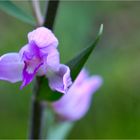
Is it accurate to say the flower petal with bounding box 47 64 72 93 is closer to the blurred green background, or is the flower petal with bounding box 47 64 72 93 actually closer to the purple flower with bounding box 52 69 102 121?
the purple flower with bounding box 52 69 102 121

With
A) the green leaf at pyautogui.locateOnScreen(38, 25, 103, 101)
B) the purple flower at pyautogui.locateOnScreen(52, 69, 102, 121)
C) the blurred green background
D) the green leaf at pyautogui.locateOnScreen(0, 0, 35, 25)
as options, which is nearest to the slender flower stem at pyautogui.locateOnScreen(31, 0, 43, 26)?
the green leaf at pyautogui.locateOnScreen(0, 0, 35, 25)

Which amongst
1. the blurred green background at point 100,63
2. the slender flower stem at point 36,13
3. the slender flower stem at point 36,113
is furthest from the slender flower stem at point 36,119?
the blurred green background at point 100,63

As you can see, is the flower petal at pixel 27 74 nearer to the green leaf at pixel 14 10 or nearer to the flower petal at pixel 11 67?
the flower petal at pixel 11 67

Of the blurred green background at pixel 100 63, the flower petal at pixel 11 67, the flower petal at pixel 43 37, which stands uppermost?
the flower petal at pixel 43 37

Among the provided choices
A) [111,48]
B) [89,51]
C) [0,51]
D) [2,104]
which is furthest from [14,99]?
[89,51]

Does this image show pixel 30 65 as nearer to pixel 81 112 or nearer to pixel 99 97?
pixel 81 112

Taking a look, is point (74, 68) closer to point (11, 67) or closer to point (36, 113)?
point (11, 67)
